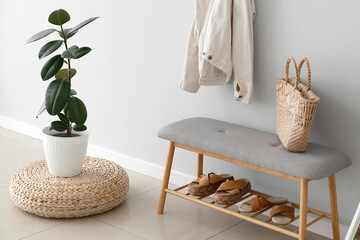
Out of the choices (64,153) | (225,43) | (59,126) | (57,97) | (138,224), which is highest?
(225,43)

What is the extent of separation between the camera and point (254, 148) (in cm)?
238

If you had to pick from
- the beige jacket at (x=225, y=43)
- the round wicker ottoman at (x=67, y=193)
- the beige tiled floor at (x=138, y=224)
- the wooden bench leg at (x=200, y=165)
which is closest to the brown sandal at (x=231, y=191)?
the beige tiled floor at (x=138, y=224)

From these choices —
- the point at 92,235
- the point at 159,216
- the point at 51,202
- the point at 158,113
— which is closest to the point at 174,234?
the point at 159,216

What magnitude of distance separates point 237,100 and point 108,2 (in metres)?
1.11

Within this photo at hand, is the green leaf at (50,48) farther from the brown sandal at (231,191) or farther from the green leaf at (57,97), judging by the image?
the brown sandal at (231,191)

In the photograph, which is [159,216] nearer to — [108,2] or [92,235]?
[92,235]

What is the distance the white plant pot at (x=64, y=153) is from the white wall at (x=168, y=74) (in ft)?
Answer: 1.86

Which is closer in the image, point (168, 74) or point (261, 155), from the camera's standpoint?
point (261, 155)

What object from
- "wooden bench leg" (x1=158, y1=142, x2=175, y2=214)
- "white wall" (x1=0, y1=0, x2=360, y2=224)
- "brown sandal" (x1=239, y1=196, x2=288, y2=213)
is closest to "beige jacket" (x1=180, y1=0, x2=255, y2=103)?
"white wall" (x1=0, y1=0, x2=360, y2=224)

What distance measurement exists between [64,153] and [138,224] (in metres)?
0.53

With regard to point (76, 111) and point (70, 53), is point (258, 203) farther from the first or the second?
point (70, 53)

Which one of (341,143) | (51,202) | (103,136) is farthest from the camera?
(103,136)

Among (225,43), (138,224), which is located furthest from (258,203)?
(225,43)

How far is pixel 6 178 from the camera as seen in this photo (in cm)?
322
